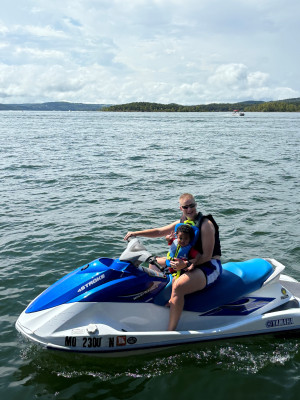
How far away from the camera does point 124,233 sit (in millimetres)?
9617

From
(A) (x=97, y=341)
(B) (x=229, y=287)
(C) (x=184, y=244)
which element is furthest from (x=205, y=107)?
(A) (x=97, y=341)

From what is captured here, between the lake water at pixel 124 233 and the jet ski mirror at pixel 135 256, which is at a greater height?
the jet ski mirror at pixel 135 256

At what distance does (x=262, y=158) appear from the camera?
23.0m

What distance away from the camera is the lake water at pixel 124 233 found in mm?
4707

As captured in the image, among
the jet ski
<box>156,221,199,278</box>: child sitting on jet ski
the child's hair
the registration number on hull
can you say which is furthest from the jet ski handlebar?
the registration number on hull

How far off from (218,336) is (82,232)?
16.8 ft

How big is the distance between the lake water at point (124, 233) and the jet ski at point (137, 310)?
1.02 ft

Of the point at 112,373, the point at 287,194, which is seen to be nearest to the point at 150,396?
the point at 112,373

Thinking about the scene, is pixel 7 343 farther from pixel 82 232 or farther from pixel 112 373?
pixel 82 232

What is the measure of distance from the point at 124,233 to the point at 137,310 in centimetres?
466

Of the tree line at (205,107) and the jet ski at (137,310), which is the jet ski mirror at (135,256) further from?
the tree line at (205,107)

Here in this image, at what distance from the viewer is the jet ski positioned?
4.77m

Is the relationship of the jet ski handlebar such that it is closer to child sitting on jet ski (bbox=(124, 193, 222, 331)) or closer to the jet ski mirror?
the jet ski mirror

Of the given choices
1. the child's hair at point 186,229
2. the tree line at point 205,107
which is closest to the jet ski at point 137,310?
the child's hair at point 186,229
